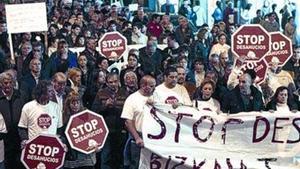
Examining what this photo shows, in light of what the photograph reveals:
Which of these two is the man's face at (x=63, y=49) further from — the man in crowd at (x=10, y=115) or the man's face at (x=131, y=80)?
the man in crowd at (x=10, y=115)

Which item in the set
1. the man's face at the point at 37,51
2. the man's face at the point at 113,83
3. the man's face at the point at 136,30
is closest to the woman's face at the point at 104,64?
the man's face at the point at 37,51

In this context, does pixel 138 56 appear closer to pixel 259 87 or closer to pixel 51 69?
pixel 51 69

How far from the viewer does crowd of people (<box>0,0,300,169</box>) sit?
31.7 feet

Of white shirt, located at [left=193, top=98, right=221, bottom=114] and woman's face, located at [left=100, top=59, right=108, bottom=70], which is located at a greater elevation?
woman's face, located at [left=100, top=59, right=108, bottom=70]

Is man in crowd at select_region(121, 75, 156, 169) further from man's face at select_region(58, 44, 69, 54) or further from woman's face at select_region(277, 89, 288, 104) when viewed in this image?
man's face at select_region(58, 44, 69, 54)

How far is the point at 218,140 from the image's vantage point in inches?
377

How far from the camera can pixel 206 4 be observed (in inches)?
918

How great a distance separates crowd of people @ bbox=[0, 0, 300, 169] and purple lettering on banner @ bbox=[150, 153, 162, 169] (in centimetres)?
24

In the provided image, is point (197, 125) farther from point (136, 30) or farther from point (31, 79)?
point (136, 30)

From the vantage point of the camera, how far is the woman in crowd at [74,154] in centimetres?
958

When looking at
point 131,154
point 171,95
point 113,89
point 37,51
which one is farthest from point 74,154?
point 37,51

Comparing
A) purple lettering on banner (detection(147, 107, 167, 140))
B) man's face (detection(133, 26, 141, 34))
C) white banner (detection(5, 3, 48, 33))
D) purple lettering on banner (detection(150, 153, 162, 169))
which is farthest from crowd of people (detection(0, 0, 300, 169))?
man's face (detection(133, 26, 141, 34))

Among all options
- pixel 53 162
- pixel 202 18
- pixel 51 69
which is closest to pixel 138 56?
pixel 51 69

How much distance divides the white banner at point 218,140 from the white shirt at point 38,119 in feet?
3.57
